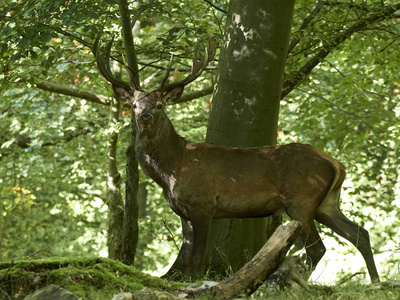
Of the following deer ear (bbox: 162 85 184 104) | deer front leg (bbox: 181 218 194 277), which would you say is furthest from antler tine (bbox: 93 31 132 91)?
deer front leg (bbox: 181 218 194 277)

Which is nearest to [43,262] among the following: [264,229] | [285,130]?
[264,229]

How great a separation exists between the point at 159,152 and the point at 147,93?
0.69m

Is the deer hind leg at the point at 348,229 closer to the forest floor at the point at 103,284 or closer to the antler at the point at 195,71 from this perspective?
the forest floor at the point at 103,284

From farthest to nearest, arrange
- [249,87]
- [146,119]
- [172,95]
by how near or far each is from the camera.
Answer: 1. [249,87]
2. [172,95]
3. [146,119]

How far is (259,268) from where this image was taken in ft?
15.1

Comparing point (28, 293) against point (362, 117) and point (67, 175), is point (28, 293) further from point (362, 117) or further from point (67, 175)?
point (67, 175)

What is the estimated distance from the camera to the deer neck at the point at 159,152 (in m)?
6.84

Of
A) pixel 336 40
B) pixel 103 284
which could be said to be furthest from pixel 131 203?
pixel 336 40

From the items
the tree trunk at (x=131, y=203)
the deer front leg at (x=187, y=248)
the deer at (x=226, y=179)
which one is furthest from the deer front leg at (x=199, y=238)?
the tree trunk at (x=131, y=203)

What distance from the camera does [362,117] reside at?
14.7 metres

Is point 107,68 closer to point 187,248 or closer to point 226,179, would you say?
point 226,179

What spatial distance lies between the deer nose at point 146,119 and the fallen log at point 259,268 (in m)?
2.37

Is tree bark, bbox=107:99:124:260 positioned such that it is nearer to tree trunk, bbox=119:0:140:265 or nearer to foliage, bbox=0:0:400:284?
foliage, bbox=0:0:400:284

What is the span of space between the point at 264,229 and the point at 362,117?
7896 millimetres
